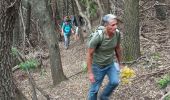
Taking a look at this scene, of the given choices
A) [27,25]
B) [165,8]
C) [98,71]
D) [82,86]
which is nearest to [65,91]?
[82,86]

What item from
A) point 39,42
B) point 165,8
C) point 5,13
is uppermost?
point 5,13

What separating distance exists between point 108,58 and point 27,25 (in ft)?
60.8

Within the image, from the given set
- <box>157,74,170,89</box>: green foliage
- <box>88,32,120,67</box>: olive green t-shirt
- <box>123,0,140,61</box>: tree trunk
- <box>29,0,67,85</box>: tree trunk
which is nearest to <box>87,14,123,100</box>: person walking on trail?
<box>88,32,120,67</box>: olive green t-shirt

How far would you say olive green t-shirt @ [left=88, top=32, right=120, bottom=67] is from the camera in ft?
21.5

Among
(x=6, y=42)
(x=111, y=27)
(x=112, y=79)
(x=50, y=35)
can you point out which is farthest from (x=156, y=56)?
(x=6, y=42)

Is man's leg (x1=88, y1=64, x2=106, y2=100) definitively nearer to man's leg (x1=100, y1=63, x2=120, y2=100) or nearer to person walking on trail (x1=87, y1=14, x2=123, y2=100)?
person walking on trail (x1=87, y1=14, x2=123, y2=100)

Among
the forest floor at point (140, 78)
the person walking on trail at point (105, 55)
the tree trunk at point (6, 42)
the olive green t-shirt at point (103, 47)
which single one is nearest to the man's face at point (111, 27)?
the person walking on trail at point (105, 55)

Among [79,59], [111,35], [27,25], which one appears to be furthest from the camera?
[27,25]

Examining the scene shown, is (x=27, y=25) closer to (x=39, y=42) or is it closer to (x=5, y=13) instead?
(x=39, y=42)

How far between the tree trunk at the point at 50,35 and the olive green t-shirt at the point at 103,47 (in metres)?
4.79

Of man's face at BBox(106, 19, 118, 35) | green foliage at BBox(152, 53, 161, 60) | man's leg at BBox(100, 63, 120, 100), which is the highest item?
man's face at BBox(106, 19, 118, 35)

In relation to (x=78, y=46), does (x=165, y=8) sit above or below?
above

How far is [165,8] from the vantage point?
1994 centimetres

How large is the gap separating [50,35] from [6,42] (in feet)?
18.1
